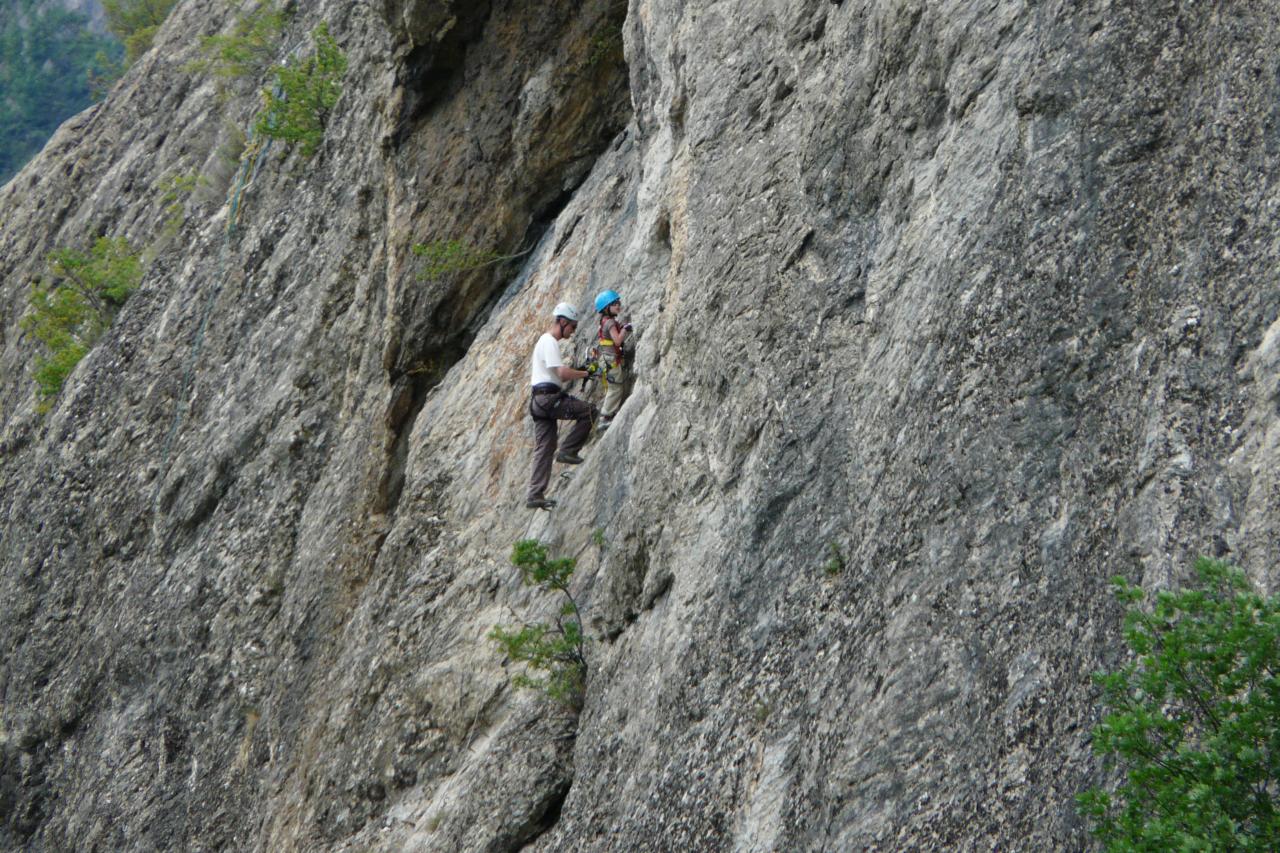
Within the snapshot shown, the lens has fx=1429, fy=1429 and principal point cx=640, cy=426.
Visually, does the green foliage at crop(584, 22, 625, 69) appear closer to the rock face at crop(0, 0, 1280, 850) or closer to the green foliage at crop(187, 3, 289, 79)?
the rock face at crop(0, 0, 1280, 850)

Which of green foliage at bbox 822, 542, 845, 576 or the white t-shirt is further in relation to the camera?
the white t-shirt

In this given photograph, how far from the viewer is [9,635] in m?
20.5

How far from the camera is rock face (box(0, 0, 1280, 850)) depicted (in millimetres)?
5676

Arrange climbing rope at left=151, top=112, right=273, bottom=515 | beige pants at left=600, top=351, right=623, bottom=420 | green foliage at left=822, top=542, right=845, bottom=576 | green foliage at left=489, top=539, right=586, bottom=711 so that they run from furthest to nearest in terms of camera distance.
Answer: climbing rope at left=151, top=112, right=273, bottom=515
beige pants at left=600, top=351, right=623, bottom=420
green foliage at left=489, top=539, right=586, bottom=711
green foliage at left=822, top=542, right=845, bottom=576

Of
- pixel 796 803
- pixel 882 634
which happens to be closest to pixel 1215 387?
pixel 882 634

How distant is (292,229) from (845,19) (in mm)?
11491

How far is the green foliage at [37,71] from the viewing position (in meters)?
66.9

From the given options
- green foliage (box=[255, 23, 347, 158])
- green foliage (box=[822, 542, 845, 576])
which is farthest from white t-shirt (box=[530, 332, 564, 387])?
green foliage (box=[255, 23, 347, 158])

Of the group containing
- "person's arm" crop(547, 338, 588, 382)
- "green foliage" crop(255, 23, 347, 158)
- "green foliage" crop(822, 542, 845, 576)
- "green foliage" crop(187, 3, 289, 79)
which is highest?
"green foliage" crop(187, 3, 289, 79)

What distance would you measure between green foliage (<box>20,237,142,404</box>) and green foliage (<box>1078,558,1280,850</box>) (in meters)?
21.1

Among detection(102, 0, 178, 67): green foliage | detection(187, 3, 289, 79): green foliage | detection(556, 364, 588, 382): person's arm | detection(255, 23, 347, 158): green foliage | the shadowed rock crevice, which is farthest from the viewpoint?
detection(102, 0, 178, 67): green foliage

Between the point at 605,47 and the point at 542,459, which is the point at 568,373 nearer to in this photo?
the point at 542,459

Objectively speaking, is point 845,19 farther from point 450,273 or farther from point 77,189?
point 77,189

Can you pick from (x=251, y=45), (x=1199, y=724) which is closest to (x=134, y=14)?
(x=251, y=45)
